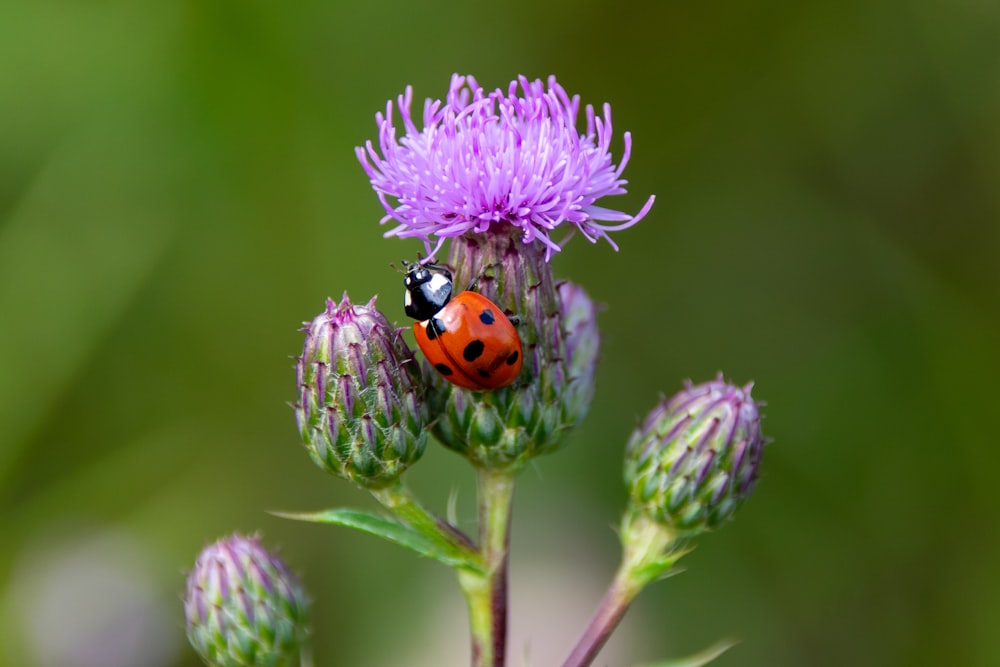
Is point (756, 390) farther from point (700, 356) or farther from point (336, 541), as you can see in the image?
point (336, 541)

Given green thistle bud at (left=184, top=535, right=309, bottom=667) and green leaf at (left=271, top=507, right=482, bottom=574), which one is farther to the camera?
green thistle bud at (left=184, top=535, right=309, bottom=667)

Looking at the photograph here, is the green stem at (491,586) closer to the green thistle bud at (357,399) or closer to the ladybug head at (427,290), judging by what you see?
the green thistle bud at (357,399)

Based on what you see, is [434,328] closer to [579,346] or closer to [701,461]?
[579,346]

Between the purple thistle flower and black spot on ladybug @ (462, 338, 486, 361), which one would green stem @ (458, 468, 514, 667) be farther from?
the purple thistle flower

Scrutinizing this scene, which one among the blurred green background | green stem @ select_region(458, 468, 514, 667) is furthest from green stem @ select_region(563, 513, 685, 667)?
the blurred green background

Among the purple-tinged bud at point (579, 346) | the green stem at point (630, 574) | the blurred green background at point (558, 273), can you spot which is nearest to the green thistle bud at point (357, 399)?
the purple-tinged bud at point (579, 346)

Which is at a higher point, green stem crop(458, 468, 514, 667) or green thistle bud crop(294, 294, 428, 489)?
green thistle bud crop(294, 294, 428, 489)
